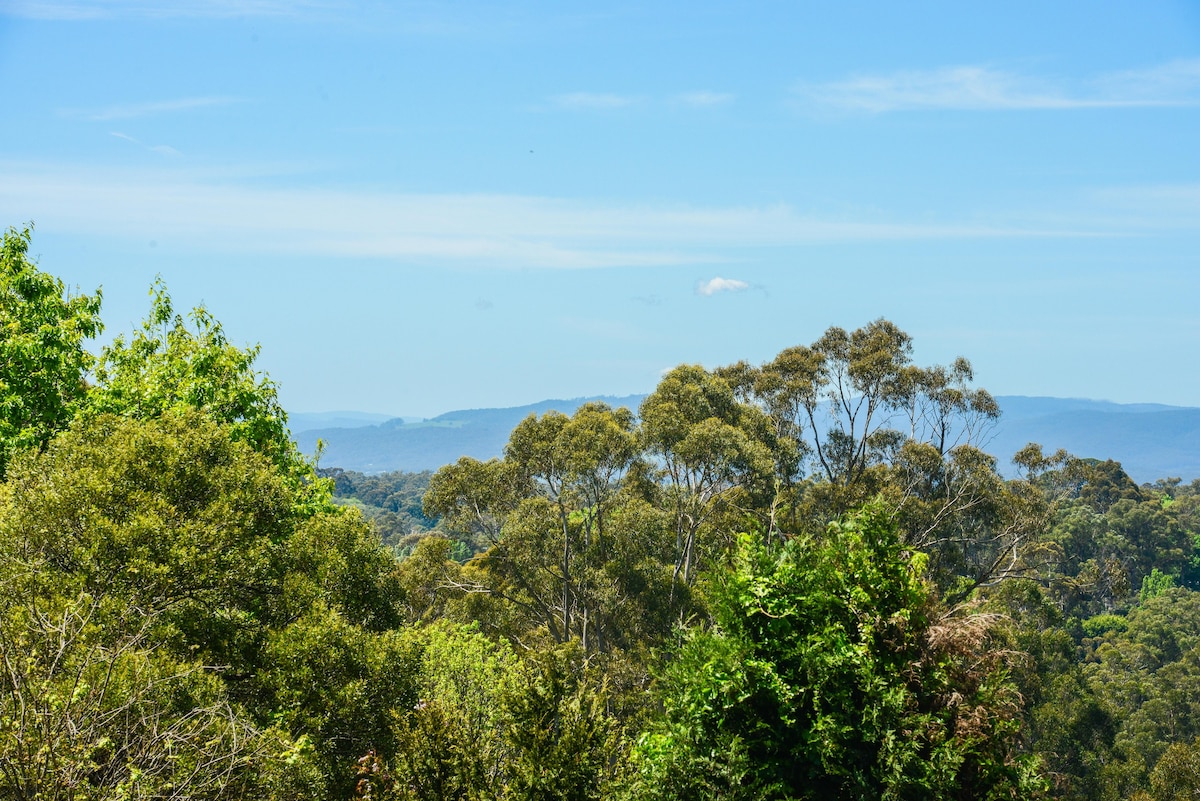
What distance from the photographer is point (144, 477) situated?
40.1 feet

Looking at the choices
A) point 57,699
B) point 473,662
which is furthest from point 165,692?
point 473,662

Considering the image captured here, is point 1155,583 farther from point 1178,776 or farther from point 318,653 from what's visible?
point 318,653

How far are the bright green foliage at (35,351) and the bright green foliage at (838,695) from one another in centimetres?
1197

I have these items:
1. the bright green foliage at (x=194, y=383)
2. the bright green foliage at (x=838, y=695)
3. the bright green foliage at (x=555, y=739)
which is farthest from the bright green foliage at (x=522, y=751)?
the bright green foliage at (x=194, y=383)

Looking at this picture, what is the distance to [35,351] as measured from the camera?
656 inches

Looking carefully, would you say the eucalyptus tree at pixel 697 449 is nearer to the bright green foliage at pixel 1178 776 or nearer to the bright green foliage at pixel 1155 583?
the bright green foliage at pixel 1178 776

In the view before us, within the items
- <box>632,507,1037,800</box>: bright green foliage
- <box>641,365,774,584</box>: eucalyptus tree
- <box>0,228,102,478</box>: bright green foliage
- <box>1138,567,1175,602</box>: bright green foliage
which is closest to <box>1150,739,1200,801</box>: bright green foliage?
<box>641,365,774,584</box>: eucalyptus tree

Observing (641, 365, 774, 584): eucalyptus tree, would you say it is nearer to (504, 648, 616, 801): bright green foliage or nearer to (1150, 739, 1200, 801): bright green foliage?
(1150, 739, 1200, 801): bright green foliage

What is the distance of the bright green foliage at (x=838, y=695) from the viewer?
9.28 metres

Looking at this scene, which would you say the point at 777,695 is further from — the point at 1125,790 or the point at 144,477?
the point at 1125,790

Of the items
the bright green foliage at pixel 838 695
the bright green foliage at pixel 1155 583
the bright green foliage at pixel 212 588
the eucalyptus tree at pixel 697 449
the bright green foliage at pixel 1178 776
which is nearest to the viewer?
the bright green foliage at pixel 838 695

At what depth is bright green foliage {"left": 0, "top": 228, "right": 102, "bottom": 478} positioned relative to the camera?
53.3 feet

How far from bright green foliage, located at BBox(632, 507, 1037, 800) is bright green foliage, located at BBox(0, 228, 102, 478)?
1197 cm

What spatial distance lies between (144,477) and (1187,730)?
5109cm
